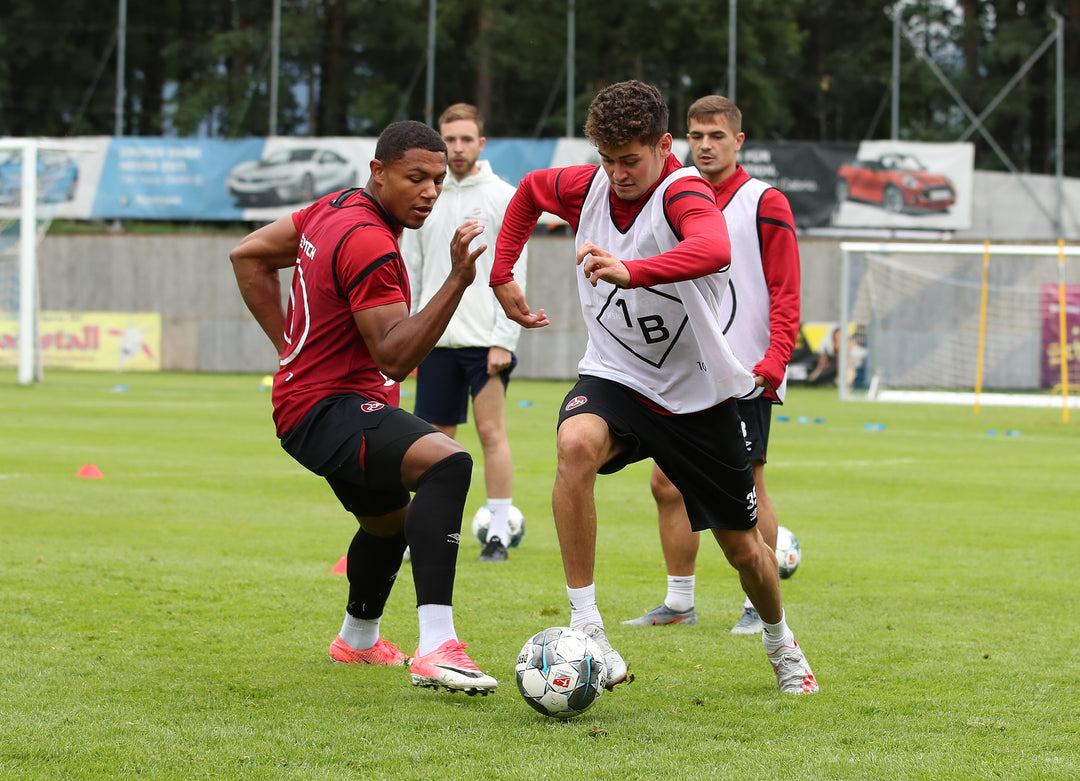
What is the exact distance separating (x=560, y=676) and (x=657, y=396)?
1.06 m

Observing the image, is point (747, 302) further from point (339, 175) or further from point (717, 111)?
point (339, 175)

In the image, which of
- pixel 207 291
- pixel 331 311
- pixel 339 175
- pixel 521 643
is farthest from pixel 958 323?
pixel 331 311

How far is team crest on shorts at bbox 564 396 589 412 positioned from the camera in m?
4.74

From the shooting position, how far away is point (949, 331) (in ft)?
100

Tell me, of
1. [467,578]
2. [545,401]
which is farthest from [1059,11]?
[467,578]

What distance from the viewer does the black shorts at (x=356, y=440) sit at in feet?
14.8

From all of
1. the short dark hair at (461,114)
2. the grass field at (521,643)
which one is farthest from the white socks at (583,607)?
the short dark hair at (461,114)

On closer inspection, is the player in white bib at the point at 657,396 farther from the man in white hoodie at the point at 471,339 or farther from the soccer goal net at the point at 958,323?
the soccer goal net at the point at 958,323

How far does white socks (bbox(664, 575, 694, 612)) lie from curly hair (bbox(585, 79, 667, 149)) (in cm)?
220

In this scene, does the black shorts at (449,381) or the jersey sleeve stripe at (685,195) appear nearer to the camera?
the jersey sleeve stripe at (685,195)

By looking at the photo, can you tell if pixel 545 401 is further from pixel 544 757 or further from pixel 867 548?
pixel 544 757

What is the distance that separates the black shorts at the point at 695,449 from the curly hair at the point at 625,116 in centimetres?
88

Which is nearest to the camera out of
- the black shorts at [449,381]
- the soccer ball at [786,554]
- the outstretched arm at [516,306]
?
the outstretched arm at [516,306]

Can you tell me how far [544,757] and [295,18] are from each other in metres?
38.5
